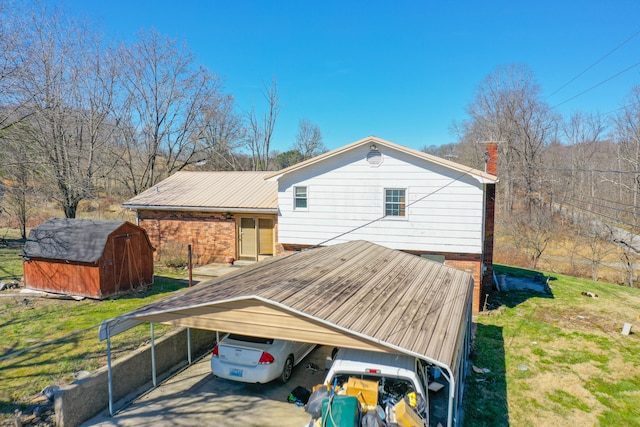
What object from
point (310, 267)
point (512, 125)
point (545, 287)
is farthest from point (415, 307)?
point (512, 125)

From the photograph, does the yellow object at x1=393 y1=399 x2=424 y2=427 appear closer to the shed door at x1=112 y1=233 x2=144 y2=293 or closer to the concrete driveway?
the concrete driveway

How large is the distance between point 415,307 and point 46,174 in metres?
14.2

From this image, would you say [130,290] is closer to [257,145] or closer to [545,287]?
[545,287]

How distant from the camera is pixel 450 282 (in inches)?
365

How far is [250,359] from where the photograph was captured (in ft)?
23.9

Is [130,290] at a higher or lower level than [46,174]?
lower

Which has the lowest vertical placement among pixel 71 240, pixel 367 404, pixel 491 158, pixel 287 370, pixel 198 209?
pixel 287 370

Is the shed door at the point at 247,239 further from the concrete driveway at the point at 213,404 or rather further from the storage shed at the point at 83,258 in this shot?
the concrete driveway at the point at 213,404

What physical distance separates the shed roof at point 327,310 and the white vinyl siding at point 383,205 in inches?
200

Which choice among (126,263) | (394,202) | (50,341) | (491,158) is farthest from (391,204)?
(50,341)

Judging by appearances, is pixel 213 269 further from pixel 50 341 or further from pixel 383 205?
pixel 50 341

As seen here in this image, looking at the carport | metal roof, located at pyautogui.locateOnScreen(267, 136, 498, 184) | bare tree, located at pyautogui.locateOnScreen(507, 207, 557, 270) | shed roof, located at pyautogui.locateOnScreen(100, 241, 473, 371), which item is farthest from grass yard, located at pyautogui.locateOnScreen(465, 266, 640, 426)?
bare tree, located at pyautogui.locateOnScreen(507, 207, 557, 270)

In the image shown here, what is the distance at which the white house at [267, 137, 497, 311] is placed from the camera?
13148 millimetres

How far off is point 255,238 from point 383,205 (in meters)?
6.77
